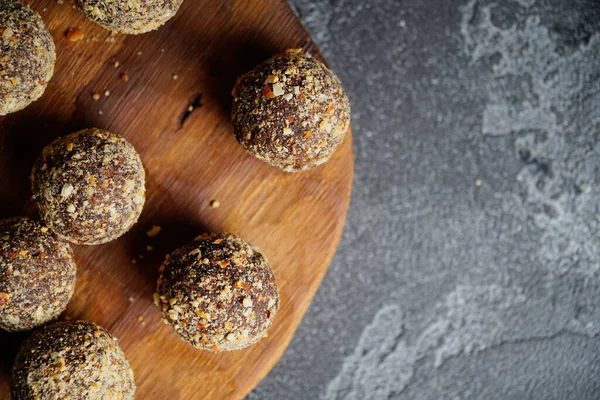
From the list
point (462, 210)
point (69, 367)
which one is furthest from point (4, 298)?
point (462, 210)

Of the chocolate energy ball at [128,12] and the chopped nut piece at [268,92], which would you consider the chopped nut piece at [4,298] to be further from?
the chopped nut piece at [268,92]

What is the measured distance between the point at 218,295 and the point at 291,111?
673 millimetres

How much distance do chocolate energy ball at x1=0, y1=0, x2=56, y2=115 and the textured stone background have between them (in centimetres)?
119

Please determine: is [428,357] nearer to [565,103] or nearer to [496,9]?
[565,103]

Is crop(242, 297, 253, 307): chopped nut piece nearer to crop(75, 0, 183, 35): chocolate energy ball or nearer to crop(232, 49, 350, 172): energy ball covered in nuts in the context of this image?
crop(232, 49, 350, 172): energy ball covered in nuts

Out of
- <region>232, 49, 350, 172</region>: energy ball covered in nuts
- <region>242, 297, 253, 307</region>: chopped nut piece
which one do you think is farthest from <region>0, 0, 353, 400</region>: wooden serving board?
<region>242, 297, 253, 307</region>: chopped nut piece

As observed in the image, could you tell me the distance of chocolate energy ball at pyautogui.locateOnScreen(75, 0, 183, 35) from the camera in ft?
5.96

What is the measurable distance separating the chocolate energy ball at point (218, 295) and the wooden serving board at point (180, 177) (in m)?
0.25

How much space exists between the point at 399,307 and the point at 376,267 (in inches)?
9.4

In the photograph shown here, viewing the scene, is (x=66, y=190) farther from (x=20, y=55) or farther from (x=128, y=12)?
(x=128, y=12)

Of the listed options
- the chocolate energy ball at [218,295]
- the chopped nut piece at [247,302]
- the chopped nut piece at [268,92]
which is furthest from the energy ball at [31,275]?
the chopped nut piece at [268,92]

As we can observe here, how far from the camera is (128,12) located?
1826 mm

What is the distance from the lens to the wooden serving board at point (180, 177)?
2131 millimetres

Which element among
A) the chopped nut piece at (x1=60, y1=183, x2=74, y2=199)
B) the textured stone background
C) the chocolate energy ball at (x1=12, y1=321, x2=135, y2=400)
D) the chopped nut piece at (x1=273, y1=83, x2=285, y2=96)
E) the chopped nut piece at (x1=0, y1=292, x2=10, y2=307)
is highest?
the chopped nut piece at (x1=60, y1=183, x2=74, y2=199)
